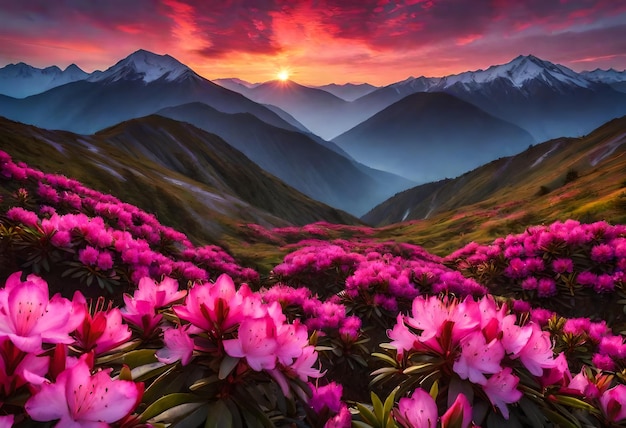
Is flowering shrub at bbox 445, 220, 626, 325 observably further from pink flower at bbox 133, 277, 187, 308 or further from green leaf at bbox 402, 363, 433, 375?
pink flower at bbox 133, 277, 187, 308

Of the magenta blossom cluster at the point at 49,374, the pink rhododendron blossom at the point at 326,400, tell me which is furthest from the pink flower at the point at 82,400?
the pink rhododendron blossom at the point at 326,400

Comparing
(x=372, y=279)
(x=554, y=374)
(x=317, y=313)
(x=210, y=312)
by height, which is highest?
(x=210, y=312)

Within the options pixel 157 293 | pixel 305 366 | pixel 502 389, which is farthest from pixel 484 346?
pixel 157 293

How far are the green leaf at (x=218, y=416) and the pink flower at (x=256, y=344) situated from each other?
0.26 meters

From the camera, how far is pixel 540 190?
59.0m

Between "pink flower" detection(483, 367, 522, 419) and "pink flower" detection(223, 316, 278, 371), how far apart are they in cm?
137

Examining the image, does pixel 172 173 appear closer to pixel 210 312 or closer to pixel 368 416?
pixel 210 312

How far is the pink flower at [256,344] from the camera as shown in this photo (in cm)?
220

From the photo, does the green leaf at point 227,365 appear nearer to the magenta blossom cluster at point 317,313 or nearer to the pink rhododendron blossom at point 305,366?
the pink rhododendron blossom at point 305,366

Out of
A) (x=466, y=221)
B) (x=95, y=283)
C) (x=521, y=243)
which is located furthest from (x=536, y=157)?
(x=95, y=283)

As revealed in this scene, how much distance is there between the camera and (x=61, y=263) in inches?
241

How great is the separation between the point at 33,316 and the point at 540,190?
68.2 m

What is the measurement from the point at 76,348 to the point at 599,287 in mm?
9643

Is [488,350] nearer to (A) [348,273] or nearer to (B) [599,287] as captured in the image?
(A) [348,273]
